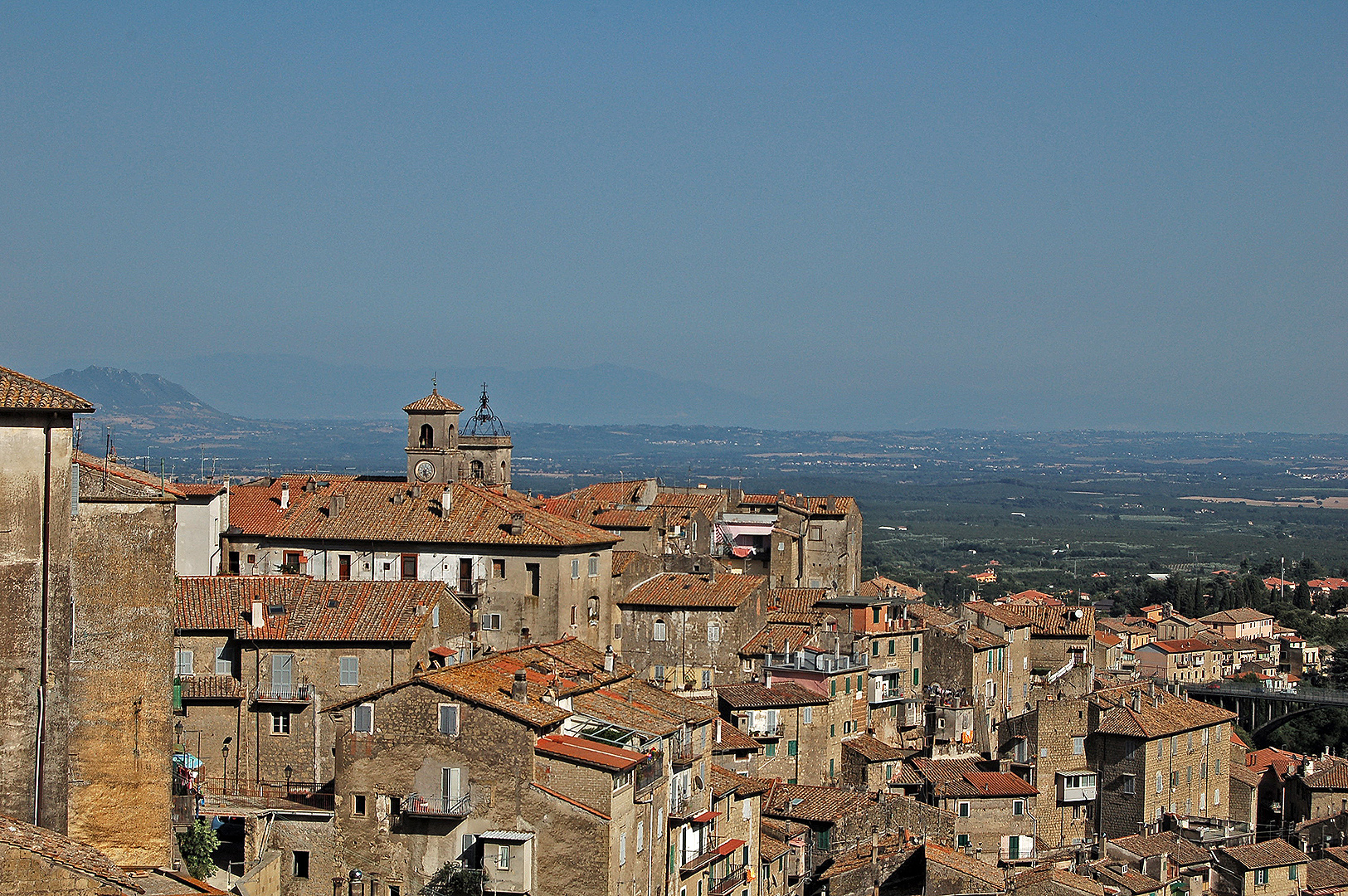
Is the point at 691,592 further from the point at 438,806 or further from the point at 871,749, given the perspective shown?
the point at 438,806

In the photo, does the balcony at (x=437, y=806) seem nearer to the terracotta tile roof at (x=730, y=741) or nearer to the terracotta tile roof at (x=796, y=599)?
the terracotta tile roof at (x=730, y=741)

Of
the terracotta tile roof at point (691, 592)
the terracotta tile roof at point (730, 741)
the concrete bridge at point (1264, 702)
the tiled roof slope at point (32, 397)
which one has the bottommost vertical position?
the concrete bridge at point (1264, 702)

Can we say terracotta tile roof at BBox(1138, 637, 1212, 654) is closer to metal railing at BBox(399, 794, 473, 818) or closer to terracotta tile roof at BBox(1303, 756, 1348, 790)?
terracotta tile roof at BBox(1303, 756, 1348, 790)

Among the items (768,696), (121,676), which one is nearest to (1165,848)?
(768,696)

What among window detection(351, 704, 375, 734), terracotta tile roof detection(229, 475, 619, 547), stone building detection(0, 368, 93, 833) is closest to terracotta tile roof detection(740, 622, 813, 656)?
terracotta tile roof detection(229, 475, 619, 547)

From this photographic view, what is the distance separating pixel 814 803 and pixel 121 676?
27033mm

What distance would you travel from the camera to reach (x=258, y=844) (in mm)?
40125

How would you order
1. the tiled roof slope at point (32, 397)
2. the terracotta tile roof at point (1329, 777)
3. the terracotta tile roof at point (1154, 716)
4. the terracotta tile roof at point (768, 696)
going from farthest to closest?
the terracotta tile roof at point (1329, 777), the terracotta tile roof at point (1154, 716), the terracotta tile roof at point (768, 696), the tiled roof slope at point (32, 397)

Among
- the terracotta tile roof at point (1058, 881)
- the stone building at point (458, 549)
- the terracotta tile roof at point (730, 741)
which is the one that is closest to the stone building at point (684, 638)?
the stone building at point (458, 549)

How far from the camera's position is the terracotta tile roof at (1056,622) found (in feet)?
274

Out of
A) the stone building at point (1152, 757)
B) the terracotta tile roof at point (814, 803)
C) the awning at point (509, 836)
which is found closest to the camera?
the awning at point (509, 836)

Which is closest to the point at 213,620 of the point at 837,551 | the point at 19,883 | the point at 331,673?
the point at 331,673

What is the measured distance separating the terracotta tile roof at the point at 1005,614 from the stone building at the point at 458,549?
2162cm

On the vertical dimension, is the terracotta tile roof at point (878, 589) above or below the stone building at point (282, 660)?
below
